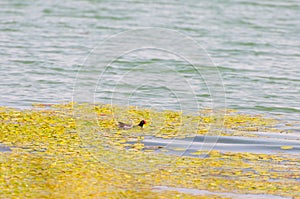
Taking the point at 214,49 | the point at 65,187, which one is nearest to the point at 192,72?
the point at 214,49

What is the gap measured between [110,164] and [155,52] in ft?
33.0

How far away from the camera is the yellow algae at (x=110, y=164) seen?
954cm

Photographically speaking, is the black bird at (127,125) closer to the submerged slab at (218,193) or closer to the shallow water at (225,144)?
the shallow water at (225,144)

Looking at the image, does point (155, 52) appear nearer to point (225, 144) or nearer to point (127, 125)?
point (127, 125)

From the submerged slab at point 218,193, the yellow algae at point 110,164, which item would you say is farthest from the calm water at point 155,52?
the submerged slab at point 218,193

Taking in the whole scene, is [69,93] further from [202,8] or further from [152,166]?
[202,8]

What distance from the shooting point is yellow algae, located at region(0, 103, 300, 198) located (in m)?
9.54

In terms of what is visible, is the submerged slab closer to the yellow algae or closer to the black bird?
the yellow algae

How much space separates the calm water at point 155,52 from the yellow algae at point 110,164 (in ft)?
6.22

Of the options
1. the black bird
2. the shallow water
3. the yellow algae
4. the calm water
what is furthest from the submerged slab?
the calm water

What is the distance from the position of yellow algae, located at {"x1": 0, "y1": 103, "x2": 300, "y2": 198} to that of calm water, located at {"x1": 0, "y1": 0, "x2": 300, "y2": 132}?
190 centimetres

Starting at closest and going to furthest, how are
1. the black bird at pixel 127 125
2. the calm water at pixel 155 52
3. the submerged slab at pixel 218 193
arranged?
the submerged slab at pixel 218 193 < the black bird at pixel 127 125 < the calm water at pixel 155 52

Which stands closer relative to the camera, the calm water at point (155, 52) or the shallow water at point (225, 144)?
the shallow water at point (225, 144)

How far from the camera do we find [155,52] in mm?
20281
